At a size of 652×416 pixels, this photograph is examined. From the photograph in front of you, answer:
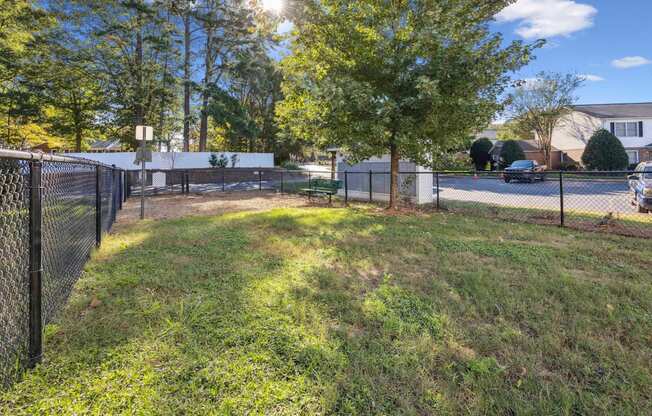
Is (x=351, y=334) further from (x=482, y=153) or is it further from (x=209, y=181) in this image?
(x=482, y=153)

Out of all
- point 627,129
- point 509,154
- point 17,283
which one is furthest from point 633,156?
point 17,283

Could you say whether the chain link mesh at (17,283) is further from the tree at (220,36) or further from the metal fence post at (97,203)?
the tree at (220,36)

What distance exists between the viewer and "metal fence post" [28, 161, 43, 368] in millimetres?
2066

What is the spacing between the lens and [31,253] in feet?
6.84

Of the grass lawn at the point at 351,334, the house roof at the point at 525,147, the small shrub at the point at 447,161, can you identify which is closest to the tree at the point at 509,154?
the house roof at the point at 525,147

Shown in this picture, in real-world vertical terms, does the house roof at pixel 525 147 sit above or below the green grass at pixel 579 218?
above

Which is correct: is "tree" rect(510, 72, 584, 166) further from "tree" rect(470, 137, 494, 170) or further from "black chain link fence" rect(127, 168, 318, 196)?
"black chain link fence" rect(127, 168, 318, 196)

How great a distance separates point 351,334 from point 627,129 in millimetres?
38596

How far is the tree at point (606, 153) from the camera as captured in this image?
21531 mm

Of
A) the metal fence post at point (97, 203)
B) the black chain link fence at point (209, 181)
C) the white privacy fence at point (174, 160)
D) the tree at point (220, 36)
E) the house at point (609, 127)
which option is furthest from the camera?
the house at point (609, 127)

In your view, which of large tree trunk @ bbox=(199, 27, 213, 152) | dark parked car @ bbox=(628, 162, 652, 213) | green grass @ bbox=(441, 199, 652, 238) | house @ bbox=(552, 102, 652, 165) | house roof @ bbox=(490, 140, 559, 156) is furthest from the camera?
house roof @ bbox=(490, 140, 559, 156)

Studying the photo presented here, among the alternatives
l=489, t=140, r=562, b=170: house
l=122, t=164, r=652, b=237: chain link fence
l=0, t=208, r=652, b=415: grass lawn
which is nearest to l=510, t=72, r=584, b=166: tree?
l=489, t=140, r=562, b=170: house

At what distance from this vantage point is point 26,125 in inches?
953

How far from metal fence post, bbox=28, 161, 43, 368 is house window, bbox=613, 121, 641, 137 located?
39.5 meters
